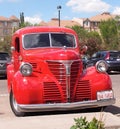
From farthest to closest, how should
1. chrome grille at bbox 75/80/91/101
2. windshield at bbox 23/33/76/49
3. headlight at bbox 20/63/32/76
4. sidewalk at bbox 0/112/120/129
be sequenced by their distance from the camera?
1. windshield at bbox 23/33/76/49
2. chrome grille at bbox 75/80/91/101
3. headlight at bbox 20/63/32/76
4. sidewalk at bbox 0/112/120/129

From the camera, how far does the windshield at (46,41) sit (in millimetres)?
11047

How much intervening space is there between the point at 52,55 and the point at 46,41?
1.35 metres

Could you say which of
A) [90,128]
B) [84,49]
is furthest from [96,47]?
[90,128]

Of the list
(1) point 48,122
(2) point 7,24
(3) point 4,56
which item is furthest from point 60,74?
(2) point 7,24

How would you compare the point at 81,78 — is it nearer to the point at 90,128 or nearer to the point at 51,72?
the point at 51,72

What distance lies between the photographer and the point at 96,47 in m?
56.4

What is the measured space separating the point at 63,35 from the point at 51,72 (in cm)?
203

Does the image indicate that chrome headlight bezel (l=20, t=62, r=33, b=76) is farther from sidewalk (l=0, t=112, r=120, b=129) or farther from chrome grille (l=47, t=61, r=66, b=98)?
sidewalk (l=0, t=112, r=120, b=129)

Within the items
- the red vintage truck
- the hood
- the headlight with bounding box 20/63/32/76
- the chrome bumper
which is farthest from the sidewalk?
the hood

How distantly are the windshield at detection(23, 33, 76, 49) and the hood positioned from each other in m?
0.41

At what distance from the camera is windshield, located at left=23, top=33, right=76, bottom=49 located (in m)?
11.0

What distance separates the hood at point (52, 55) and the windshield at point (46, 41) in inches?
16.3

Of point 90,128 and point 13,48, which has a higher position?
point 13,48

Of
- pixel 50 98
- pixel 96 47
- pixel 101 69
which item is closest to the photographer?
pixel 50 98
